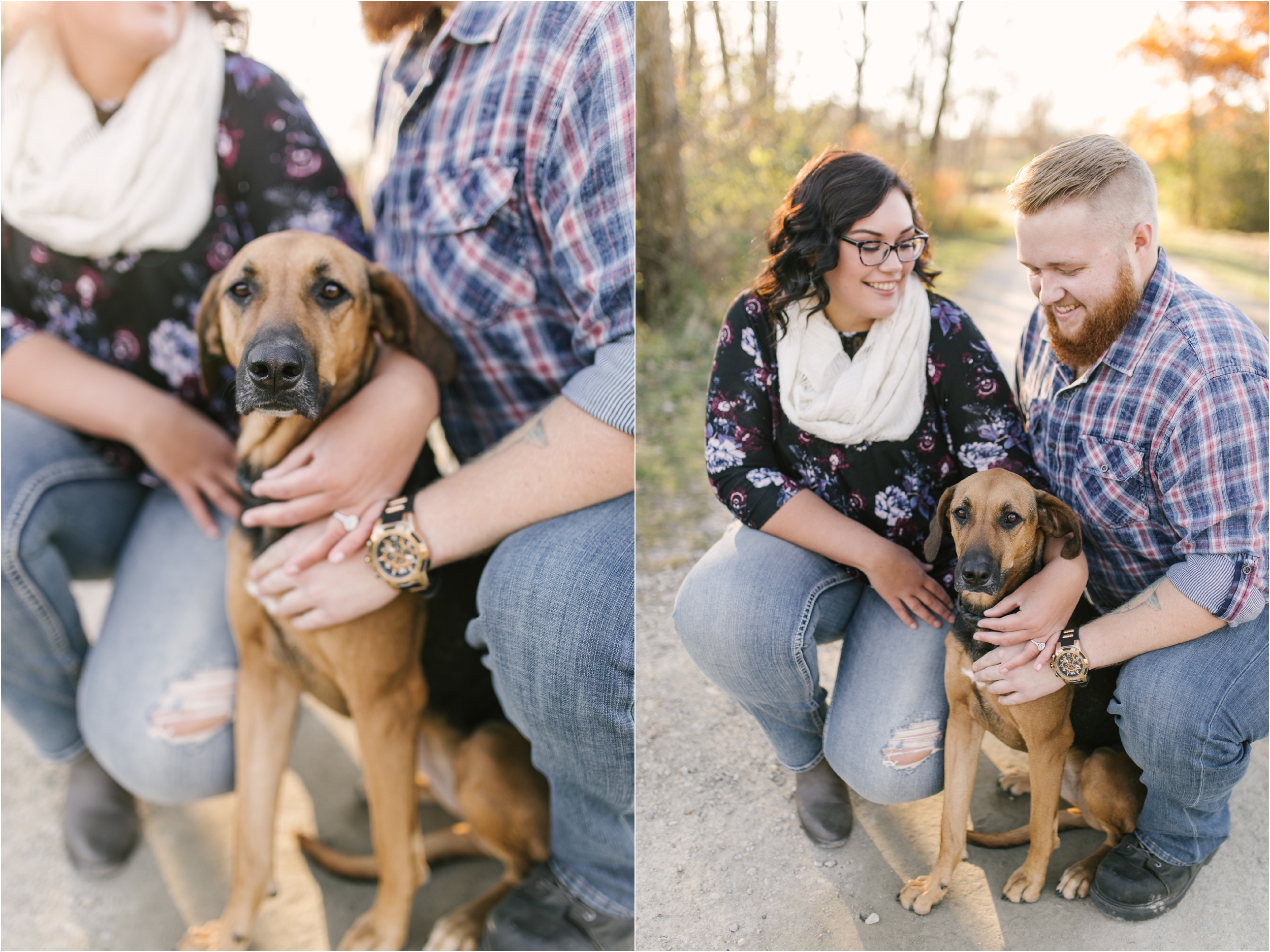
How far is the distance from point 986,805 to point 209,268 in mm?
2355

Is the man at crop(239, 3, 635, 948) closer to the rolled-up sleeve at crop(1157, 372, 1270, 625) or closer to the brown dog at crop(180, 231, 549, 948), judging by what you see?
the brown dog at crop(180, 231, 549, 948)

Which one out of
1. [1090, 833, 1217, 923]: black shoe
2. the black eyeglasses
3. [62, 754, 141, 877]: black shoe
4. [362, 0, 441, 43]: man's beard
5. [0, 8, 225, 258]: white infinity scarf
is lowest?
[62, 754, 141, 877]: black shoe

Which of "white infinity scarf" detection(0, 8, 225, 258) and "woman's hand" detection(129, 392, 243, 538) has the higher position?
"white infinity scarf" detection(0, 8, 225, 258)

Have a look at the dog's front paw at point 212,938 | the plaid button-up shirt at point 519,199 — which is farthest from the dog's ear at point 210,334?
the dog's front paw at point 212,938

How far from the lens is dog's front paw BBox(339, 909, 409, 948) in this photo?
1.96 meters

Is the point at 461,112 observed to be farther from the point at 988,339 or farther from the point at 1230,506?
the point at 1230,506

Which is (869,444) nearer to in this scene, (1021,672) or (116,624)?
(1021,672)

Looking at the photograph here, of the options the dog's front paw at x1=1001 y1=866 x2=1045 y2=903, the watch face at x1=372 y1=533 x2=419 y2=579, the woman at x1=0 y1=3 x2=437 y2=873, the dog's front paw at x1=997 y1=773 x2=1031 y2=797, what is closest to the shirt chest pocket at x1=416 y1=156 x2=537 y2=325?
the woman at x1=0 y1=3 x2=437 y2=873

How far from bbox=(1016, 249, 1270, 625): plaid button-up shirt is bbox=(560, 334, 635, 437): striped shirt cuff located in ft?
2.85

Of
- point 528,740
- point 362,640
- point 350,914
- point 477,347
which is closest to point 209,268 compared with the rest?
point 477,347

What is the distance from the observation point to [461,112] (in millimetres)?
1989

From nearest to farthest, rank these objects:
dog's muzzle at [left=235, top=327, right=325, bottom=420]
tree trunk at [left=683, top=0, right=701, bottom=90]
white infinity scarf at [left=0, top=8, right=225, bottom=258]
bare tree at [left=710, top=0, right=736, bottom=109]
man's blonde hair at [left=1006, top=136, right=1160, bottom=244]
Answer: man's blonde hair at [left=1006, top=136, right=1160, bottom=244] < dog's muzzle at [left=235, top=327, right=325, bottom=420] < white infinity scarf at [left=0, top=8, right=225, bottom=258] < bare tree at [left=710, top=0, right=736, bottom=109] < tree trunk at [left=683, top=0, right=701, bottom=90]

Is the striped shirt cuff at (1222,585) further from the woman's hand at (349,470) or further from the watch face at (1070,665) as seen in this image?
the woman's hand at (349,470)

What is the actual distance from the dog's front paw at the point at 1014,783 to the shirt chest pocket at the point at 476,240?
61.1 inches
